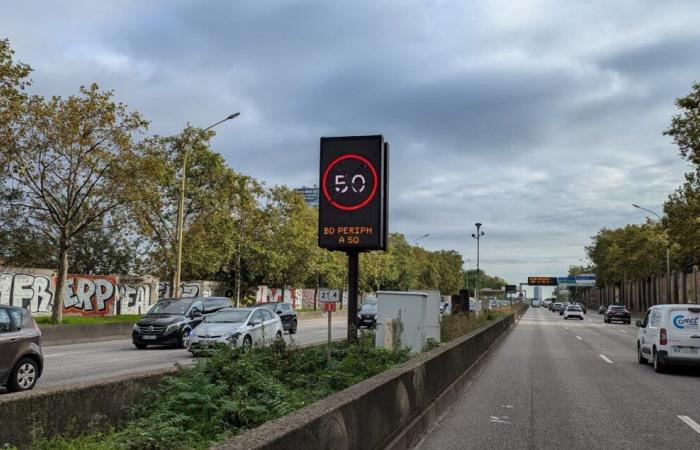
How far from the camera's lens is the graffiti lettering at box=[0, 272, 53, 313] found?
2888cm

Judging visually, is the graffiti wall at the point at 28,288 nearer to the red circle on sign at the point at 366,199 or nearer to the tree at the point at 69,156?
the tree at the point at 69,156

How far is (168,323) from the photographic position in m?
20.9

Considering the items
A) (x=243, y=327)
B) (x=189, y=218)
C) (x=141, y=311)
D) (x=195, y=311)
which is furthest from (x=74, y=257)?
(x=243, y=327)

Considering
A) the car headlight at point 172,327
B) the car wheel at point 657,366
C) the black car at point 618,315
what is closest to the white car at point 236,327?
the car headlight at point 172,327

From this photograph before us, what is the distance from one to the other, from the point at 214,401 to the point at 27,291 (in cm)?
2778

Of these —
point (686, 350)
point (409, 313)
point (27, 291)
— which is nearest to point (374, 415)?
point (409, 313)

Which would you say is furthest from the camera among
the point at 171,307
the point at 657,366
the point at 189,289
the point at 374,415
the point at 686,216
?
the point at 189,289

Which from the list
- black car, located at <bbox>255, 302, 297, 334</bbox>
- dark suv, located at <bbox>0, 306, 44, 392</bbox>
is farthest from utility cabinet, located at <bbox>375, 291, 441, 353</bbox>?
black car, located at <bbox>255, 302, 297, 334</bbox>

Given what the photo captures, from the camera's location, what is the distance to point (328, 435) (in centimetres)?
446

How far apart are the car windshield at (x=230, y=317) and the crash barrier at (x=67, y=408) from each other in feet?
41.8

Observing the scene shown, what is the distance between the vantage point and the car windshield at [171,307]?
21.9m

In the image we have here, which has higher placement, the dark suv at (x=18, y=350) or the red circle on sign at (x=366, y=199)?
the red circle on sign at (x=366, y=199)

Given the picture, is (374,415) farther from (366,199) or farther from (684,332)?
(684,332)

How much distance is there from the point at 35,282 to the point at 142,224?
5.74 m
